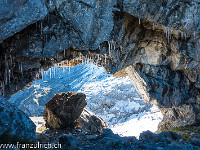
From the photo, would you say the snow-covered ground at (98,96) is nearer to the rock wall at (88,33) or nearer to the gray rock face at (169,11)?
the rock wall at (88,33)

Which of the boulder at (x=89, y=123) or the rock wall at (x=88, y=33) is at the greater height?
the rock wall at (x=88, y=33)

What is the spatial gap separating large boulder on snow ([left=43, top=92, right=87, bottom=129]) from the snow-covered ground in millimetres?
25419

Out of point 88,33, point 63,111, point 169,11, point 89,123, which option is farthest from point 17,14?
point 89,123

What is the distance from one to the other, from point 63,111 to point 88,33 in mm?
9166

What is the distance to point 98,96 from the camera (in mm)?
55281

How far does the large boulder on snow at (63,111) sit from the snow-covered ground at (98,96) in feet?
83.4

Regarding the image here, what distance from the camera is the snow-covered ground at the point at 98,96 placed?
164 feet

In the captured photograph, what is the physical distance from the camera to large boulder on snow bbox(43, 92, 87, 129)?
1798 centimetres

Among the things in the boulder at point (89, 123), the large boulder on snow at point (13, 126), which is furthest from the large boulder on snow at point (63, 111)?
the large boulder on snow at point (13, 126)

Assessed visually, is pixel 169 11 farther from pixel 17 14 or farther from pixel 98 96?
pixel 98 96

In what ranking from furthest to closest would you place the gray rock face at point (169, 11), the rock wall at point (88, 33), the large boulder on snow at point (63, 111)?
the large boulder on snow at point (63, 111), the gray rock face at point (169, 11), the rock wall at point (88, 33)

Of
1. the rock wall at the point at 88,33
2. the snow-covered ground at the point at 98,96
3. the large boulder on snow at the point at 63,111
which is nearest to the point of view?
the rock wall at the point at 88,33

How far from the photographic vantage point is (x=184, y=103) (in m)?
19.8

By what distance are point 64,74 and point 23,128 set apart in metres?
68.1
